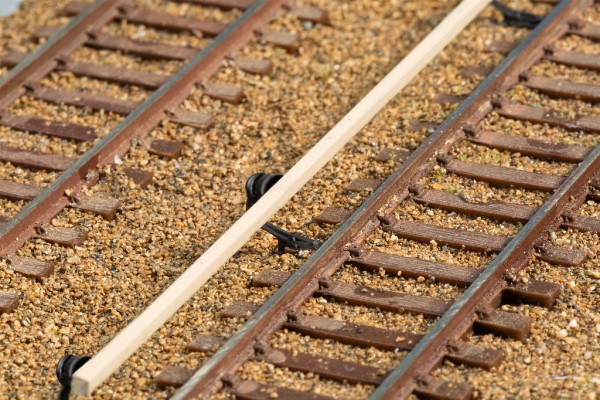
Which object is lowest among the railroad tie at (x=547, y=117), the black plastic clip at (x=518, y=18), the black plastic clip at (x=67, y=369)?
the black plastic clip at (x=67, y=369)

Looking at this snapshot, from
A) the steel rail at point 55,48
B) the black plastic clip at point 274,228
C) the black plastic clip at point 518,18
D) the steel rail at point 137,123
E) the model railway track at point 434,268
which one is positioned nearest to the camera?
the model railway track at point 434,268

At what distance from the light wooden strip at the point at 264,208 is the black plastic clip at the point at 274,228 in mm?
156

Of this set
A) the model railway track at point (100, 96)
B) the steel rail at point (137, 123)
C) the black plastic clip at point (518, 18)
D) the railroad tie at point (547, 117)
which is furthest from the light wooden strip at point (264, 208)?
the steel rail at point (137, 123)

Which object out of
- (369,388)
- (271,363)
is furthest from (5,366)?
(369,388)

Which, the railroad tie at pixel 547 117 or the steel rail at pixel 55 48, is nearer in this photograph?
the railroad tie at pixel 547 117

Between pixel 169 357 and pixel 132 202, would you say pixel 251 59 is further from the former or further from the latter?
pixel 169 357

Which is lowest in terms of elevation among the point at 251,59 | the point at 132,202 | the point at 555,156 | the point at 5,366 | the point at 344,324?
the point at 5,366

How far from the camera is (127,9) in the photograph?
1262cm

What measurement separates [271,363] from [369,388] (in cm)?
61

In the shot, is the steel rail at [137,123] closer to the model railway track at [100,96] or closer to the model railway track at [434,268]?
the model railway track at [100,96]

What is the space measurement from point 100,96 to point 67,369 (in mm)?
3444

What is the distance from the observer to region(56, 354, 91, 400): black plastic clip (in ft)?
28.1

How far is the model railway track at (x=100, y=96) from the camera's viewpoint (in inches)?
395

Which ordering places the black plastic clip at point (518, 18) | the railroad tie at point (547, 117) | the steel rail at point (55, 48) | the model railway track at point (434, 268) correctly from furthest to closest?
1. the black plastic clip at point (518, 18)
2. the steel rail at point (55, 48)
3. the railroad tie at point (547, 117)
4. the model railway track at point (434, 268)
